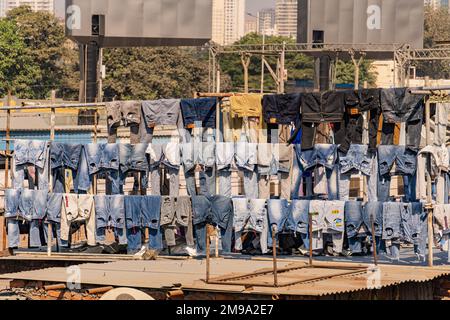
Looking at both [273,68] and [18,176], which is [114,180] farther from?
[273,68]

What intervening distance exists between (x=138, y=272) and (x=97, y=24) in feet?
75.6

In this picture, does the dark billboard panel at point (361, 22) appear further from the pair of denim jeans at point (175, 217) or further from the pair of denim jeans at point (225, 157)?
the pair of denim jeans at point (175, 217)

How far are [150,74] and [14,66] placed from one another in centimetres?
928

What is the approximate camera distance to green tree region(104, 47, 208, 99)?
79200mm

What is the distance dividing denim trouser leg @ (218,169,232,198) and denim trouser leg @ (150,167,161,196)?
1.58 meters

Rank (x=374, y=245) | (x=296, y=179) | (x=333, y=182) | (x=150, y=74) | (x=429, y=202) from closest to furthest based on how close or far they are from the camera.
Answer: (x=374, y=245)
(x=429, y=202)
(x=333, y=182)
(x=296, y=179)
(x=150, y=74)

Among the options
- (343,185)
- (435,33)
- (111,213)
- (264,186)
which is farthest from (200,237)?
(435,33)

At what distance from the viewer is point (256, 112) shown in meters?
30.3

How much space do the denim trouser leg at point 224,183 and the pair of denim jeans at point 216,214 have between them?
268 mm

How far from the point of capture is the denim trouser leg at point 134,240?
3105 cm

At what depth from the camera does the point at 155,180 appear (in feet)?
102

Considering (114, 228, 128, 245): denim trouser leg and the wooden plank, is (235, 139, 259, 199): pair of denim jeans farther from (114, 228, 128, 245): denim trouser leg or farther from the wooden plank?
the wooden plank

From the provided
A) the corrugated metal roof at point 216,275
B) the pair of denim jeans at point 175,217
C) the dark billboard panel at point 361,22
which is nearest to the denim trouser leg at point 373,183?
the corrugated metal roof at point 216,275
